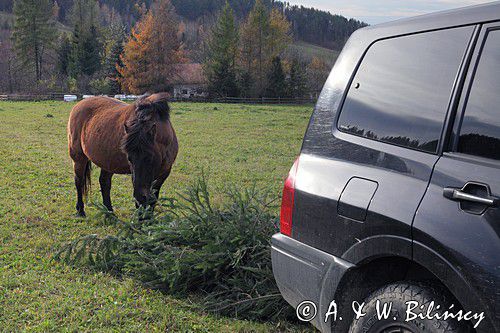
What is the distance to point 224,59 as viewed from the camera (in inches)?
1950

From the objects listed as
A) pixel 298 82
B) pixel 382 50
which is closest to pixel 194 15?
pixel 298 82

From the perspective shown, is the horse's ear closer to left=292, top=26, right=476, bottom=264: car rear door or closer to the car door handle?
left=292, top=26, right=476, bottom=264: car rear door

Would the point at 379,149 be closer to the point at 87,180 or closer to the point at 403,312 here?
the point at 403,312

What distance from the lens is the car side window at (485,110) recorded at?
218 cm

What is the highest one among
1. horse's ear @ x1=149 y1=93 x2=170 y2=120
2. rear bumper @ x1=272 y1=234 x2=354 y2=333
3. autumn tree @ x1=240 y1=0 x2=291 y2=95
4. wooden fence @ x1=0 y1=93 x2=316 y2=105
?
autumn tree @ x1=240 y1=0 x2=291 y2=95

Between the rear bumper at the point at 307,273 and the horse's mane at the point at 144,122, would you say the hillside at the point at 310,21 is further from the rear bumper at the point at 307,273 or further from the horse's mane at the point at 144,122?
the rear bumper at the point at 307,273

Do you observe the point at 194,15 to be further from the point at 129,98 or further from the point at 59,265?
the point at 59,265

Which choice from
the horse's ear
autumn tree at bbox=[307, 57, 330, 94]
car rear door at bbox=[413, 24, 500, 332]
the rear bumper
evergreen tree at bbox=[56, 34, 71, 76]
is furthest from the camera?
evergreen tree at bbox=[56, 34, 71, 76]

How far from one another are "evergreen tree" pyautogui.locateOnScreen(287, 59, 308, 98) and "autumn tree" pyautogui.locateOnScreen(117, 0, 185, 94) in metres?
11.9

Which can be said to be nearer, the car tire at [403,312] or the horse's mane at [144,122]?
the car tire at [403,312]

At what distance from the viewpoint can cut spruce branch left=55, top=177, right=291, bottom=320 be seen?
4105mm

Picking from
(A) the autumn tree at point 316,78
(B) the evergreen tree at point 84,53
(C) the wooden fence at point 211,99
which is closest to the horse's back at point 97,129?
(C) the wooden fence at point 211,99

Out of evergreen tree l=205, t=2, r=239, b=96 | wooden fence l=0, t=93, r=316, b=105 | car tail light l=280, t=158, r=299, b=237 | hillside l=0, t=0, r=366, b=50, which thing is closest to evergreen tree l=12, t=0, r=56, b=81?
wooden fence l=0, t=93, r=316, b=105

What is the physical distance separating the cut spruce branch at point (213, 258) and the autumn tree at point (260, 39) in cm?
4896
